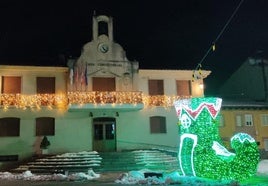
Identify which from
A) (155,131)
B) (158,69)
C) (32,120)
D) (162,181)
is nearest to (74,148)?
(32,120)

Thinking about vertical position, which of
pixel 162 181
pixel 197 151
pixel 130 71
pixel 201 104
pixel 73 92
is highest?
pixel 130 71

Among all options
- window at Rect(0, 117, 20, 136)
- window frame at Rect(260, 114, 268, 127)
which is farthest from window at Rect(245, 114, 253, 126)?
window at Rect(0, 117, 20, 136)

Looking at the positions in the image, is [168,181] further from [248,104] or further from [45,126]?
[248,104]

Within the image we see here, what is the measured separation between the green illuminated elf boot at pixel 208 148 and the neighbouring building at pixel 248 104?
15486 millimetres

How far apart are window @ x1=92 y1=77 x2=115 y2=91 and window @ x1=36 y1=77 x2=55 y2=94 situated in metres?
2.96

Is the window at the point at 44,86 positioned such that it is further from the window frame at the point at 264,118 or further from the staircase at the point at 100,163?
the window frame at the point at 264,118

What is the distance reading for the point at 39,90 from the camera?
26312 mm

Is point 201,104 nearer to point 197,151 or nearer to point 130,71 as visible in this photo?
point 197,151

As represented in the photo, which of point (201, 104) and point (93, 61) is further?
point (93, 61)

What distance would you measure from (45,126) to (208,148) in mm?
14514

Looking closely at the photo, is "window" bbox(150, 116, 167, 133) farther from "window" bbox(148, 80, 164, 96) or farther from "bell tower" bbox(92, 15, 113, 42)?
"bell tower" bbox(92, 15, 113, 42)

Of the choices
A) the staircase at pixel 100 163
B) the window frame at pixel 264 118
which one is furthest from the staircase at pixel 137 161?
the window frame at pixel 264 118

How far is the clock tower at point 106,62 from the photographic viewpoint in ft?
87.6

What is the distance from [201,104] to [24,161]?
44.1ft
